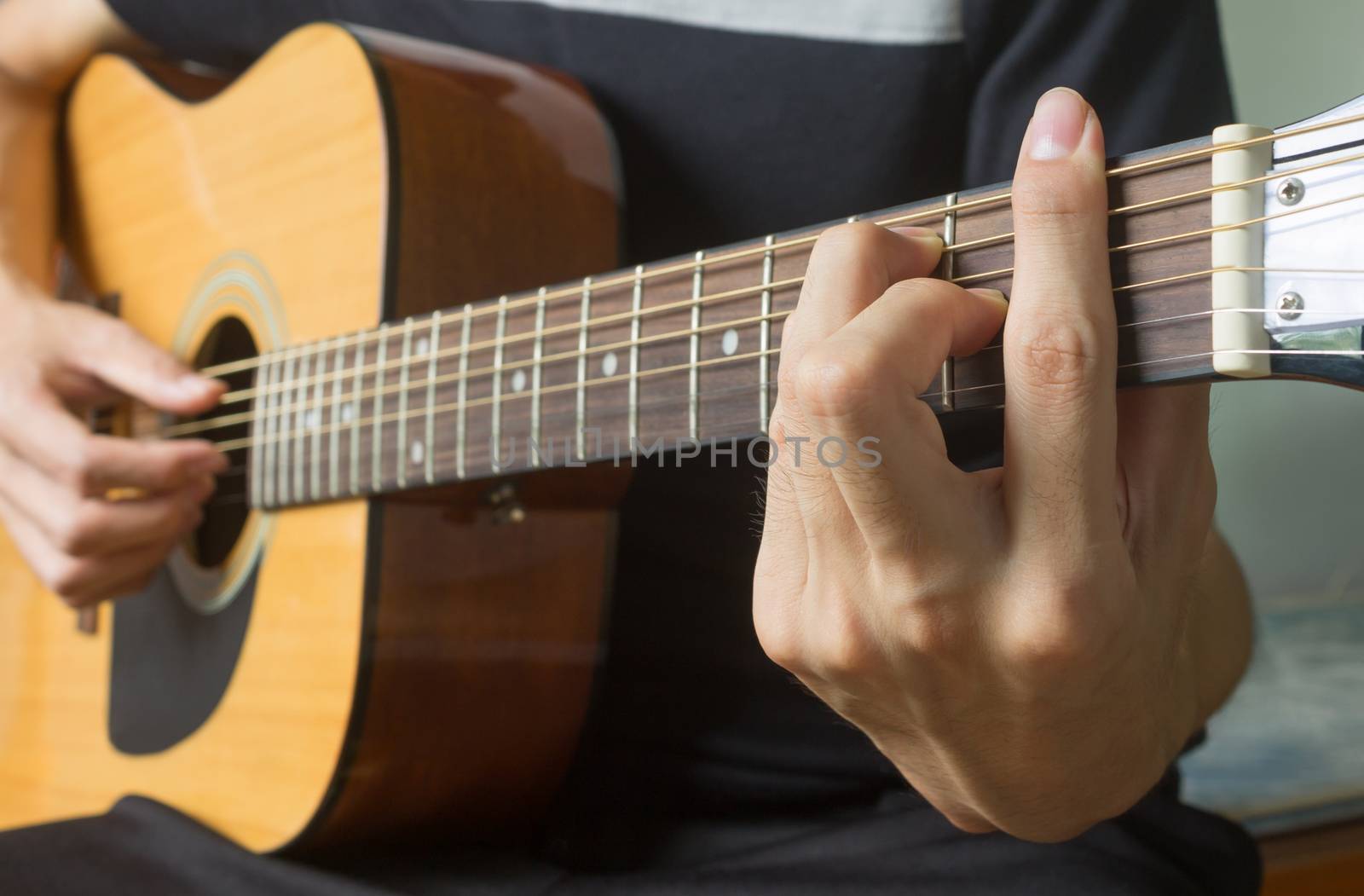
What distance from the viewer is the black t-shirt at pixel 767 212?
66 centimetres

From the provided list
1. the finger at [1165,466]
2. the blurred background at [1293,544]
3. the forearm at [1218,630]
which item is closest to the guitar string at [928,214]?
the finger at [1165,466]

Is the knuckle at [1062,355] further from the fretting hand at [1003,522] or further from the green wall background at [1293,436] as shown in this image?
the green wall background at [1293,436]

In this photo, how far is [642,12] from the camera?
0.81 m

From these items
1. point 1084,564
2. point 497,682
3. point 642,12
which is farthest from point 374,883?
point 642,12

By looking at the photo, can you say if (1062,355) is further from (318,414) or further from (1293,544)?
(1293,544)

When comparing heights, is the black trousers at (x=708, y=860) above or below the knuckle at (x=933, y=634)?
below

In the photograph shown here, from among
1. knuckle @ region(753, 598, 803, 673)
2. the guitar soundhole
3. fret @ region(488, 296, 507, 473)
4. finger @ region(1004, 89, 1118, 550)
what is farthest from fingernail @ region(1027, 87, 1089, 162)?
the guitar soundhole

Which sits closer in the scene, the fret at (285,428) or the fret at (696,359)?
the fret at (696,359)

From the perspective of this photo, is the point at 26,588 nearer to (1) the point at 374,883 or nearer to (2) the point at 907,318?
(1) the point at 374,883

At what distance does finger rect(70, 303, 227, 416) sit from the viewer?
828mm

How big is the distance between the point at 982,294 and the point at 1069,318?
0.05 metres

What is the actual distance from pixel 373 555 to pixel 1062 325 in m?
0.48

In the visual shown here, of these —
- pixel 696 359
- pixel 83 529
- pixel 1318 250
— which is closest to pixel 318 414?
pixel 83 529

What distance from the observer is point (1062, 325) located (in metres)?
0.38
